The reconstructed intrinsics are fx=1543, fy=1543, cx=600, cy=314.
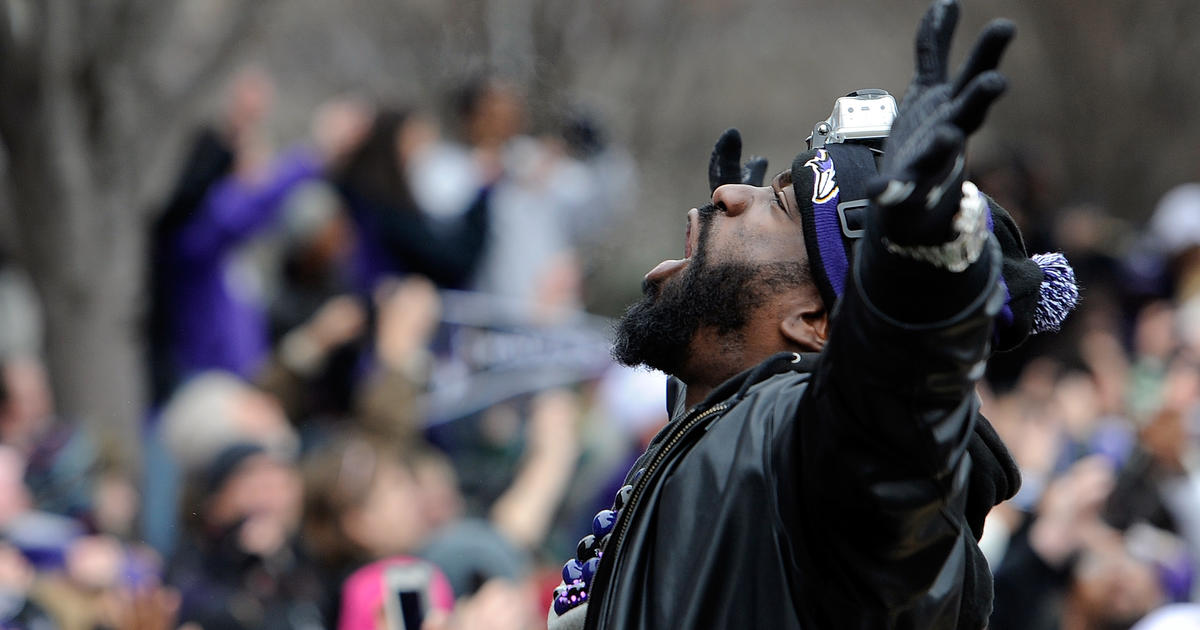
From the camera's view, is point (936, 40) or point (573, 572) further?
point (573, 572)

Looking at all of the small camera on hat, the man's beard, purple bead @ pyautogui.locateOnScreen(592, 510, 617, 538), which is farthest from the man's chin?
the small camera on hat

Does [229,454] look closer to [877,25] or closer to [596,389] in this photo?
[596,389]

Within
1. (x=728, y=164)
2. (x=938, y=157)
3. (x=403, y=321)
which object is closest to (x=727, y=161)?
(x=728, y=164)

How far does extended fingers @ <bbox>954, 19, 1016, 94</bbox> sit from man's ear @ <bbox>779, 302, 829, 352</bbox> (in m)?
0.65

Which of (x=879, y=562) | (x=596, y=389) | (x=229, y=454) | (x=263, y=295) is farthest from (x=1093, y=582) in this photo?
(x=879, y=562)

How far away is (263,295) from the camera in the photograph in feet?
20.0

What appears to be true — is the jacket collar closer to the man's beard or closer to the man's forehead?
the man's beard

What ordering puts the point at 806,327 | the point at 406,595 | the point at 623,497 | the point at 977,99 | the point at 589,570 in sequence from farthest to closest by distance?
the point at 406,595
the point at 589,570
the point at 623,497
the point at 806,327
the point at 977,99

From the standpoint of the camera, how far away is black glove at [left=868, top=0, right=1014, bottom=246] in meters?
1.67

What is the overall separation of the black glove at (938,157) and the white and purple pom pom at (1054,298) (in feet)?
1.83

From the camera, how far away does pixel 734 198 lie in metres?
2.41

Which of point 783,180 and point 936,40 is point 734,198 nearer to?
point 783,180

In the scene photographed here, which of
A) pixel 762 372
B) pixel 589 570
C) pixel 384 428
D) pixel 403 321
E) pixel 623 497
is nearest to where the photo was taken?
pixel 762 372

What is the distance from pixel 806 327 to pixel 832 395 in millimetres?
522
